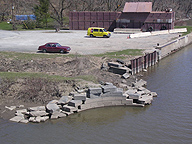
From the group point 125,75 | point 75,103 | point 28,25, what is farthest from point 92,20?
point 75,103

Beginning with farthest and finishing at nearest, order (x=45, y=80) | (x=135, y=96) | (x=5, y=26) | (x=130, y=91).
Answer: (x=5, y=26), (x=45, y=80), (x=130, y=91), (x=135, y=96)

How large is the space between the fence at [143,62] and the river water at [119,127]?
7.38m

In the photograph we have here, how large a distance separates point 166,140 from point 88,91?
22.5 feet

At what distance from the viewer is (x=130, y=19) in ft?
197

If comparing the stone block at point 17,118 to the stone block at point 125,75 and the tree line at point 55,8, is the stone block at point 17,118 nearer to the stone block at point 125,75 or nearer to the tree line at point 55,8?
the stone block at point 125,75

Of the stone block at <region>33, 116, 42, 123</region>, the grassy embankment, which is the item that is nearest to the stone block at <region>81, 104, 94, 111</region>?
the stone block at <region>33, 116, 42, 123</region>

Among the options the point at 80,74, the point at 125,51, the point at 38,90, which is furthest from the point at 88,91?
the point at 125,51

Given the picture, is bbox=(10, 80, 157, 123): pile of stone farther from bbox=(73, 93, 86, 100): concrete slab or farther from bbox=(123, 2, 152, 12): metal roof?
bbox=(123, 2, 152, 12): metal roof

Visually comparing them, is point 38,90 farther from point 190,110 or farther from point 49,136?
point 190,110

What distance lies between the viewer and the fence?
99.3 ft

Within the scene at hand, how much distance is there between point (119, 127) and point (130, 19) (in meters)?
45.1

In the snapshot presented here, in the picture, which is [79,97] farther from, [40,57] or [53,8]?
[53,8]

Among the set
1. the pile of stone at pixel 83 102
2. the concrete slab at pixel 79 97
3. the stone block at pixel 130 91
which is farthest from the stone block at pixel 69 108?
the stone block at pixel 130 91

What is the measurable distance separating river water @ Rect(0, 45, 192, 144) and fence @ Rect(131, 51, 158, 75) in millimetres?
7383
